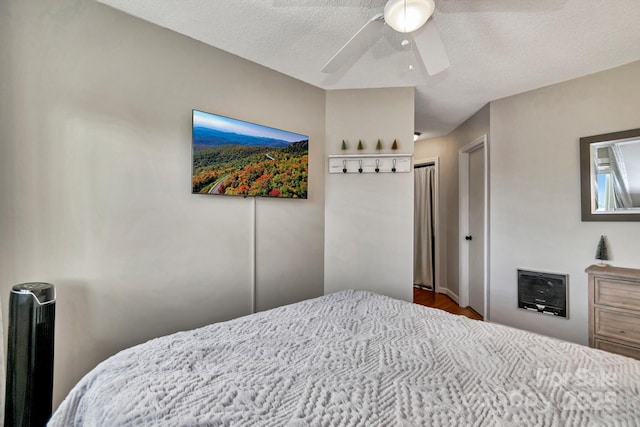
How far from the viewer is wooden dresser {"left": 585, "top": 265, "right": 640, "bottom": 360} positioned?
6.82 feet

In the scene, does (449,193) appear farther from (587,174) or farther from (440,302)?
(587,174)

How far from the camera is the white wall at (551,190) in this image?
8.10 ft

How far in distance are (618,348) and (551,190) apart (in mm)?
1339

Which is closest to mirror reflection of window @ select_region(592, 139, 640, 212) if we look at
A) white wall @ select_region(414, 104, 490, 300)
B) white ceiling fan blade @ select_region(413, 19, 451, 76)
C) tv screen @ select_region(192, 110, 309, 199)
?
white wall @ select_region(414, 104, 490, 300)

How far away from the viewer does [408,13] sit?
4.68 ft

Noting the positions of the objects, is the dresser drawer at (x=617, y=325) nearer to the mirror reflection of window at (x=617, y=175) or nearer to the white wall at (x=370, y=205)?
the mirror reflection of window at (x=617, y=175)

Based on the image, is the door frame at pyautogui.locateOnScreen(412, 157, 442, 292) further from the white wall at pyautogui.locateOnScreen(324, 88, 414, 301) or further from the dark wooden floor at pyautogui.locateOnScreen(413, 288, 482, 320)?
the white wall at pyautogui.locateOnScreen(324, 88, 414, 301)

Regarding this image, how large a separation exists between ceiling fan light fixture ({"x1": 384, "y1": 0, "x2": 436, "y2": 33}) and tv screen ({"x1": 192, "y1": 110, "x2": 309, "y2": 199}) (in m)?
1.32

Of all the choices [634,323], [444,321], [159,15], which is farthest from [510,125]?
[159,15]

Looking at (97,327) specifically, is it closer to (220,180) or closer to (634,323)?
(220,180)

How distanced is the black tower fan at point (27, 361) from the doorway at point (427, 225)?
172 inches

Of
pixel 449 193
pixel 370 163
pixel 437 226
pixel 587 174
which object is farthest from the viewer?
pixel 437 226

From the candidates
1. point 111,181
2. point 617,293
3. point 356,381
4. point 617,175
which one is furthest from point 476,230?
point 111,181

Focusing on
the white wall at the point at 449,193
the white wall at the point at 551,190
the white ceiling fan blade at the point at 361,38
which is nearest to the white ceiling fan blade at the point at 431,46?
the white ceiling fan blade at the point at 361,38
